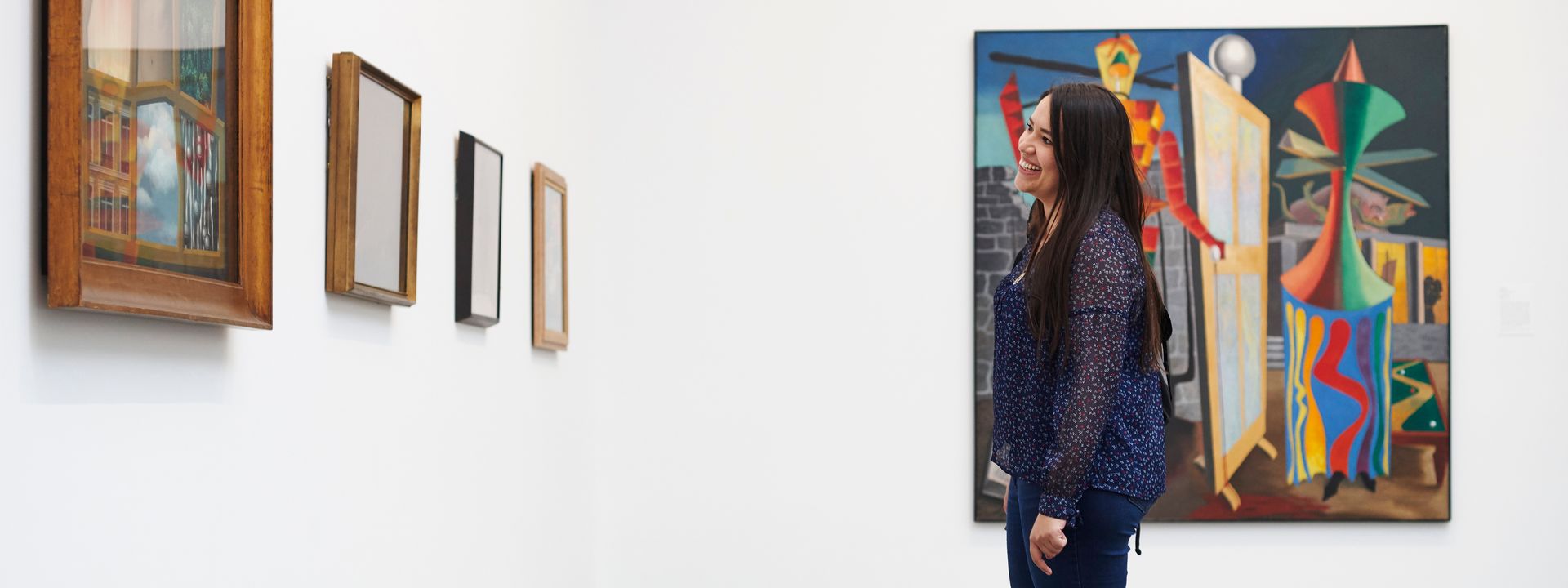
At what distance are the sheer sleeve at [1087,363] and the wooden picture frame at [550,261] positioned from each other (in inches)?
62.0

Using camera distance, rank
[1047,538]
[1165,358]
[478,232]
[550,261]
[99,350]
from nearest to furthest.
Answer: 1. [99,350]
2. [1047,538]
3. [1165,358]
4. [478,232]
5. [550,261]

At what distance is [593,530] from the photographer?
3.85 m

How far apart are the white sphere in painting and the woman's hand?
2214 mm

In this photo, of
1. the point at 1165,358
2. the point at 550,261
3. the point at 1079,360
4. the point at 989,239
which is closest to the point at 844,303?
the point at 989,239

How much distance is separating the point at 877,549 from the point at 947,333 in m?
0.63

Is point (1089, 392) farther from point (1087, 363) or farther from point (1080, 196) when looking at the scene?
point (1080, 196)

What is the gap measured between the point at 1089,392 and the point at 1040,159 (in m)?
0.39

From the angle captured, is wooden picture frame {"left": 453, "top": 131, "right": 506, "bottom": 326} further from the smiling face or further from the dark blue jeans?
the dark blue jeans

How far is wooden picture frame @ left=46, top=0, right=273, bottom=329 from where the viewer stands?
1.27 meters

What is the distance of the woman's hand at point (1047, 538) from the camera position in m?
1.95

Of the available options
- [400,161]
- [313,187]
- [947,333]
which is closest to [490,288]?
[400,161]

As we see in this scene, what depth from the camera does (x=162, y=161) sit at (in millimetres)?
1446

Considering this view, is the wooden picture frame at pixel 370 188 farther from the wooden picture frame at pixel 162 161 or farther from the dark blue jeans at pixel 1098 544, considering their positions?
the dark blue jeans at pixel 1098 544

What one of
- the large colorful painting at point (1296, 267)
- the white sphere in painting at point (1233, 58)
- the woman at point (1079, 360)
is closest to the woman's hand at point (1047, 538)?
the woman at point (1079, 360)
